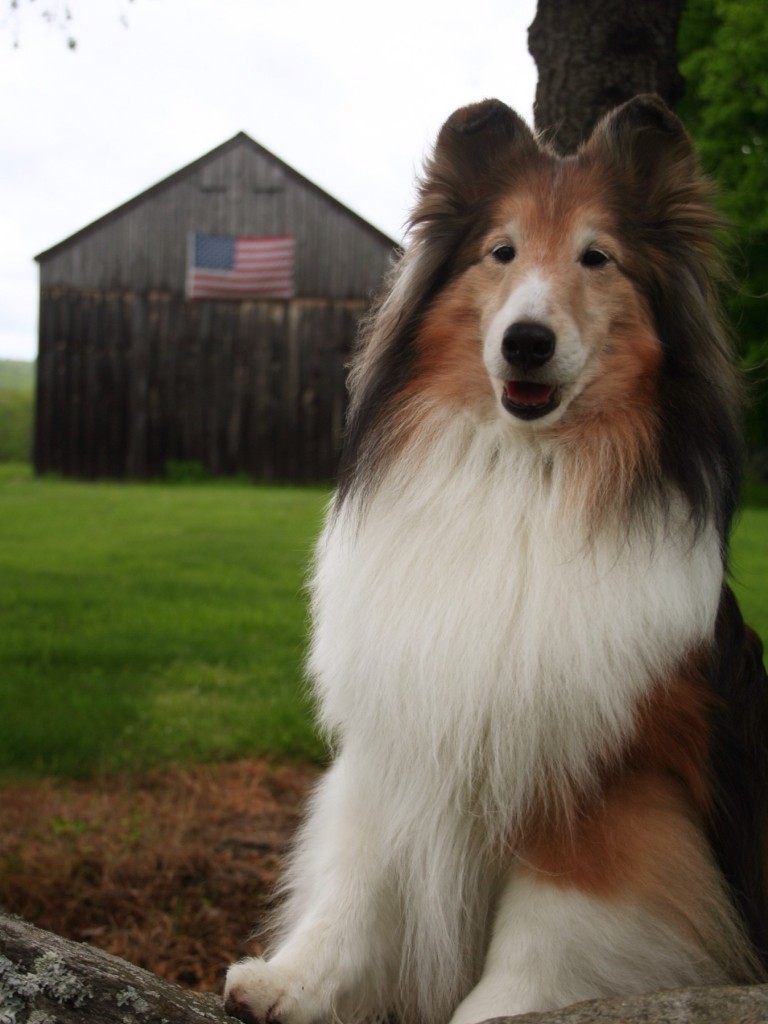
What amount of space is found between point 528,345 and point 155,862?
2.63 m

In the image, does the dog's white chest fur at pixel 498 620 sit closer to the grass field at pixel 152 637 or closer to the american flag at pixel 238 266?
the grass field at pixel 152 637

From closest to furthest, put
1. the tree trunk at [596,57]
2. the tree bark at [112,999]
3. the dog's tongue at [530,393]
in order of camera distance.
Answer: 1. the tree bark at [112,999]
2. the dog's tongue at [530,393]
3. the tree trunk at [596,57]

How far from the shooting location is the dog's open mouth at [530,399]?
7.98 ft

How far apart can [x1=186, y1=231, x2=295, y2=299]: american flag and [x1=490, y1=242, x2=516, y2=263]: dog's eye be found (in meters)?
16.8

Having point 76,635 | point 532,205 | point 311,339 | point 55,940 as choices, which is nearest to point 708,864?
point 55,940

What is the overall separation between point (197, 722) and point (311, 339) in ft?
46.7

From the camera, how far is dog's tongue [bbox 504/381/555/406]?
2432mm

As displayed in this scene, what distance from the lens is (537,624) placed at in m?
2.34

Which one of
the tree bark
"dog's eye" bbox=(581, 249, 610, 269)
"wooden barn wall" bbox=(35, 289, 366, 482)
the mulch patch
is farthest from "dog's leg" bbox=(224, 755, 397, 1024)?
"wooden barn wall" bbox=(35, 289, 366, 482)

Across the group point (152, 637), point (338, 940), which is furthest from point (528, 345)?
point (152, 637)

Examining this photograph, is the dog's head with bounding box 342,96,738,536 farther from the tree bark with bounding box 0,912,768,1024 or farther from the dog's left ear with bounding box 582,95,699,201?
the tree bark with bounding box 0,912,768,1024

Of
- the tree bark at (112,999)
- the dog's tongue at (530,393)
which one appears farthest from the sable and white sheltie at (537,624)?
the tree bark at (112,999)

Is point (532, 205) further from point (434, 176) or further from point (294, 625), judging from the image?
point (294, 625)

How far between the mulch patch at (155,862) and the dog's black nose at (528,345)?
5.98 feet
